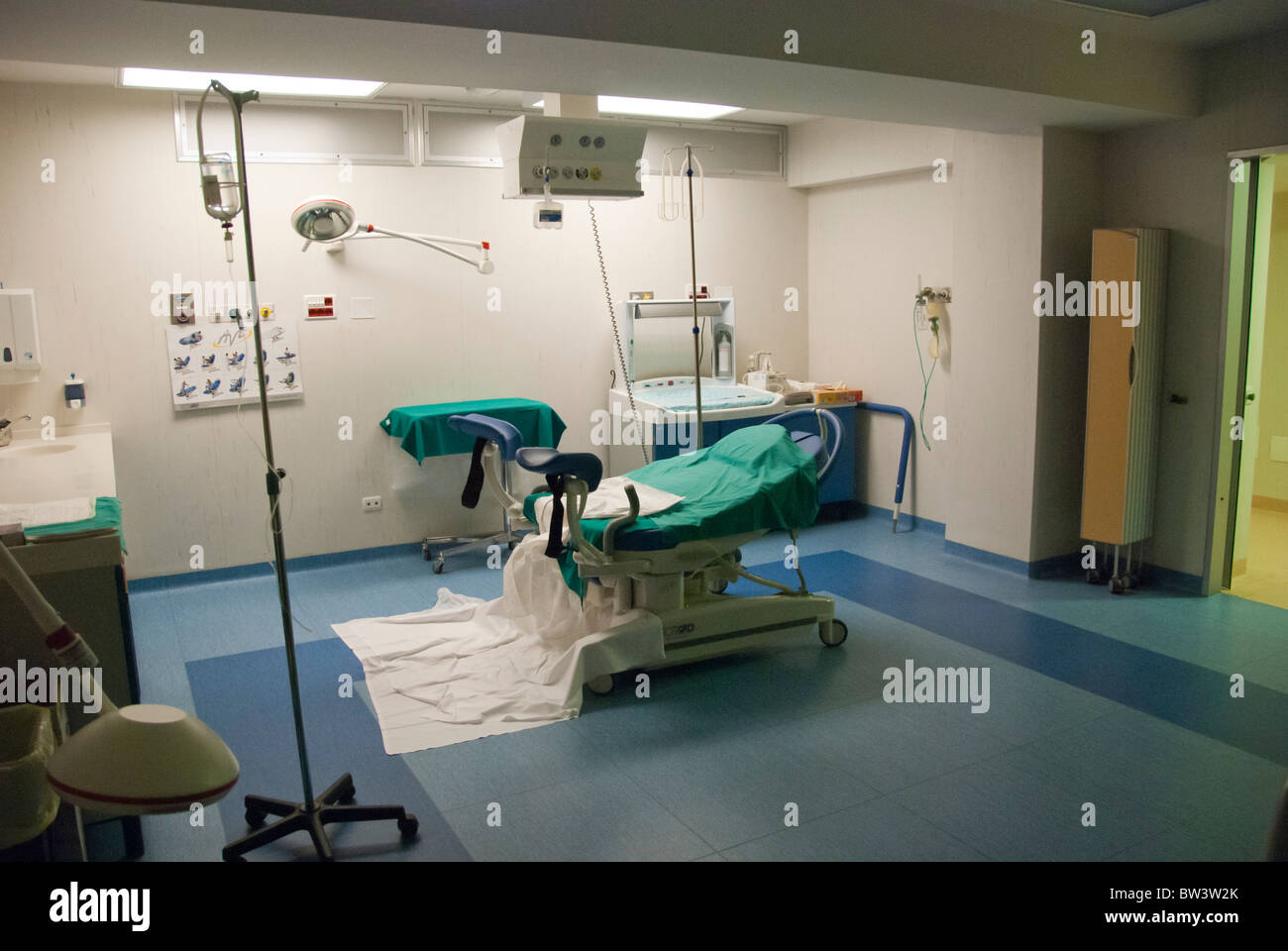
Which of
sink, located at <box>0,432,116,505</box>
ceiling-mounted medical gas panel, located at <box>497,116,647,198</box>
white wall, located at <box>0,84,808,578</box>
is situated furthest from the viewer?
white wall, located at <box>0,84,808,578</box>

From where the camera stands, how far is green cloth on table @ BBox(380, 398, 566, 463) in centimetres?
566

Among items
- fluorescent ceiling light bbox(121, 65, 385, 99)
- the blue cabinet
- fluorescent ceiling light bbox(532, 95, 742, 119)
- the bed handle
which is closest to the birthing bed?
the bed handle

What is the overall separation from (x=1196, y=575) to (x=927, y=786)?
2.68 m

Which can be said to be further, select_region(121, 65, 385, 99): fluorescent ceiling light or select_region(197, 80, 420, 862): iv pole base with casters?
select_region(121, 65, 385, 99): fluorescent ceiling light

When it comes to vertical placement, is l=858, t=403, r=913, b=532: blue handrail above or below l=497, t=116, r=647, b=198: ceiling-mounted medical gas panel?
below

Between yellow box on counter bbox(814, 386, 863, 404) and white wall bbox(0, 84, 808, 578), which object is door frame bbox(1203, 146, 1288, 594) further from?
white wall bbox(0, 84, 808, 578)

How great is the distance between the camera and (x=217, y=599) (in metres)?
5.27

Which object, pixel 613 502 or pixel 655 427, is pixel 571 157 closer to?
pixel 613 502

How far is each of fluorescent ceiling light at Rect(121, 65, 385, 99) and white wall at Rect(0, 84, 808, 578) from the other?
24cm

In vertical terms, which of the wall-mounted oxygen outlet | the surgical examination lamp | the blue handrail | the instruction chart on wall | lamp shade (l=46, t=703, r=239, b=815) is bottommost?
the blue handrail

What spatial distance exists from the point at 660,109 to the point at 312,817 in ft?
15.4

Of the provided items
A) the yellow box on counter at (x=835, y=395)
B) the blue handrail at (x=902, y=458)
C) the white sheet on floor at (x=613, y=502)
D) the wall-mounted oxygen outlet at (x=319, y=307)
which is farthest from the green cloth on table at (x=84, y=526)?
the blue handrail at (x=902, y=458)

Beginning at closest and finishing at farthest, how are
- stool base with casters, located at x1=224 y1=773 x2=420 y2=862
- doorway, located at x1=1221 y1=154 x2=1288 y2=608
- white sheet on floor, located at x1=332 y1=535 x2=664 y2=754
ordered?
stool base with casters, located at x1=224 y1=773 x2=420 y2=862 → white sheet on floor, located at x1=332 y1=535 x2=664 y2=754 → doorway, located at x1=1221 y1=154 x2=1288 y2=608
